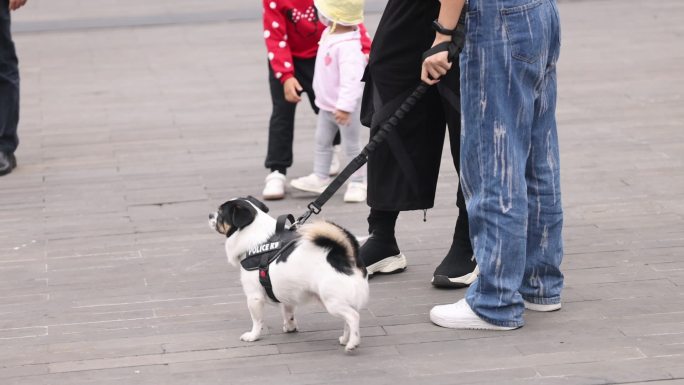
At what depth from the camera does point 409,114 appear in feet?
16.7

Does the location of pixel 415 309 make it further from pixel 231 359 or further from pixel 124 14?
pixel 124 14

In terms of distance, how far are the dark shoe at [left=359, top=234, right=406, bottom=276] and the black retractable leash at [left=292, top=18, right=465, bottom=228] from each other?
605mm

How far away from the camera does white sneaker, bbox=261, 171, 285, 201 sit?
675 centimetres

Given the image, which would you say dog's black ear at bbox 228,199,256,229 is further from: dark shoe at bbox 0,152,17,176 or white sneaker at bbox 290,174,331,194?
dark shoe at bbox 0,152,17,176

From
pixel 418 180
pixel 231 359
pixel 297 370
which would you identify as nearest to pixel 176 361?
pixel 231 359

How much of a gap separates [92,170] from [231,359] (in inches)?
133

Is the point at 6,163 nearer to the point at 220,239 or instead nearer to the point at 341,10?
the point at 220,239

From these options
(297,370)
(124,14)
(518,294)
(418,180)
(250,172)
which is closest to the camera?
(297,370)

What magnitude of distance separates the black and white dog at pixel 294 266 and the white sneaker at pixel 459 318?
16.9 inches

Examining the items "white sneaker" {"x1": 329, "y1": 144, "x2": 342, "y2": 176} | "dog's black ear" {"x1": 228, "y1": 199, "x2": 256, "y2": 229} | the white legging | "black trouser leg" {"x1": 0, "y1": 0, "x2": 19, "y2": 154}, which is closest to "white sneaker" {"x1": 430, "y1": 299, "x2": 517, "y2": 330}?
"dog's black ear" {"x1": 228, "y1": 199, "x2": 256, "y2": 229}

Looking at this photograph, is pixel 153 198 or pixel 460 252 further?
pixel 153 198

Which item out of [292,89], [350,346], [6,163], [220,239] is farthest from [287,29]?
[350,346]

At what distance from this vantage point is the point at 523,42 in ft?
14.1

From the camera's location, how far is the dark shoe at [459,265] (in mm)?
5137
